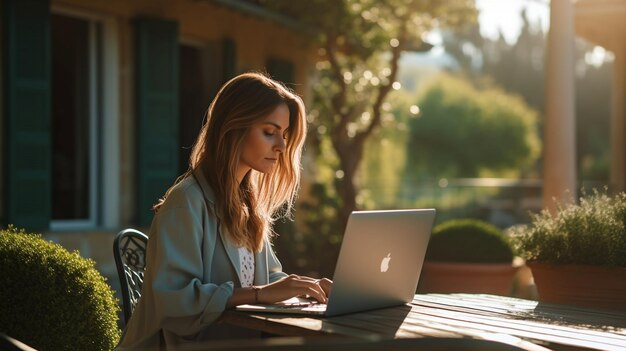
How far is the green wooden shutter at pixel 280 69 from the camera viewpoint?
11.0 metres

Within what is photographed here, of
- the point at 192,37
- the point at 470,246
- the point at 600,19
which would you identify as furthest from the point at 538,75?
the point at 470,246

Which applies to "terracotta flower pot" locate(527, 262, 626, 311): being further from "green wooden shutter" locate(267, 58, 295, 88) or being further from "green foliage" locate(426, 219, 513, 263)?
"green wooden shutter" locate(267, 58, 295, 88)

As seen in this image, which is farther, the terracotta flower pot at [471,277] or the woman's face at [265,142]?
the terracotta flower pot at [471,277]

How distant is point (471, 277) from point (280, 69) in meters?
4.64

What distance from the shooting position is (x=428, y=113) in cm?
4931

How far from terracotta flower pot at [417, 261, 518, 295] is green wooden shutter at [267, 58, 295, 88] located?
4.10 meters

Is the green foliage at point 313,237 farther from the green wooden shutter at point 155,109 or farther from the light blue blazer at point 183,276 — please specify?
the light blue blazer at point 183,276

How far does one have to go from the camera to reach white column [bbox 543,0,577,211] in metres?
7.78

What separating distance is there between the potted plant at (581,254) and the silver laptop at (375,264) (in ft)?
4.13

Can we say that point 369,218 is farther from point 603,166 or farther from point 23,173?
point 603,166

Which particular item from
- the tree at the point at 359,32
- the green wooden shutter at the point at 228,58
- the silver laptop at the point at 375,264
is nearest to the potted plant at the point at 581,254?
the silver laptop at the point at 375,264

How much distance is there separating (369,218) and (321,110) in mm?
8933

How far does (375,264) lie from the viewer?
2.86 m

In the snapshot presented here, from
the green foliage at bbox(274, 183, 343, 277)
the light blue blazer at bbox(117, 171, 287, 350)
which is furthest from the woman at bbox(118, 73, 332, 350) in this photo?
the green foliage at bbox(274, 183, 343, 277)
